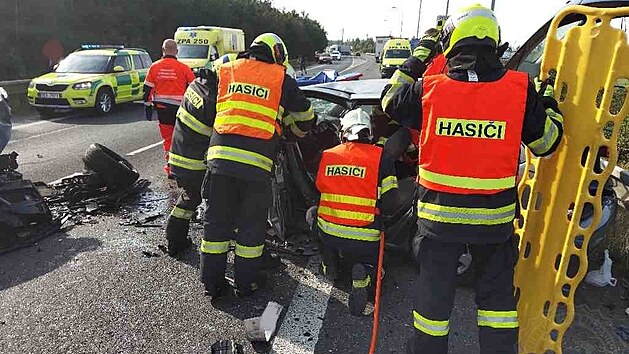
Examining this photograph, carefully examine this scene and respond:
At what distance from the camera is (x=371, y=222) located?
3.44 metres

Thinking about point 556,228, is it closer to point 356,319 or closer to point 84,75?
point 356,319

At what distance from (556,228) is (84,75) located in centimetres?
1181

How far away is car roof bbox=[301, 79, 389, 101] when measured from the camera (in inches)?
167

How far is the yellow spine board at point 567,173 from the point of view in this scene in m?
2.32

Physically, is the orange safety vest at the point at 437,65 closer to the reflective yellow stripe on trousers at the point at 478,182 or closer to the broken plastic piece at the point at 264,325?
the reflective yellow stripe on trousers at the point at 478,182

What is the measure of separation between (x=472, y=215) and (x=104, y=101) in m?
11.5

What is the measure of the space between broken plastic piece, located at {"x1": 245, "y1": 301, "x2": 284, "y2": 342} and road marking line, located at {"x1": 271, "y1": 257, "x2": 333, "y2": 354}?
0.09 meters

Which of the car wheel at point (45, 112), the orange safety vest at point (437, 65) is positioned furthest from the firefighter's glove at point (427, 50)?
the car wheel at point (45, 112)

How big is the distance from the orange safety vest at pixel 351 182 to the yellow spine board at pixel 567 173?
0.97 m

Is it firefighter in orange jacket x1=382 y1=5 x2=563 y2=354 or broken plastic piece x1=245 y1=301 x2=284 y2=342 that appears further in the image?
broken plastic piece x1=245 y1=301 x2=284 y2=342

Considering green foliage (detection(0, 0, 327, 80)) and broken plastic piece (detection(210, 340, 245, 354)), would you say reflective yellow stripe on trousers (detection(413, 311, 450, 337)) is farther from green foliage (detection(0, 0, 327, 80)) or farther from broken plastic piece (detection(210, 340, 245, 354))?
green foliage (detection(0, 0, 327, 80))

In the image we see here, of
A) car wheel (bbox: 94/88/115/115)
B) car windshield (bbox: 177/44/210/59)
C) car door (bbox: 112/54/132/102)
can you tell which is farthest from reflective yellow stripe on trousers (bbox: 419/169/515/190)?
car windshield (bbox: 177/44/210/59)

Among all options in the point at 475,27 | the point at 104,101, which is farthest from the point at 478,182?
the point at 104,101

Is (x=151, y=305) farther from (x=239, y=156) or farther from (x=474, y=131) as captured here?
(x=474, y=131)
